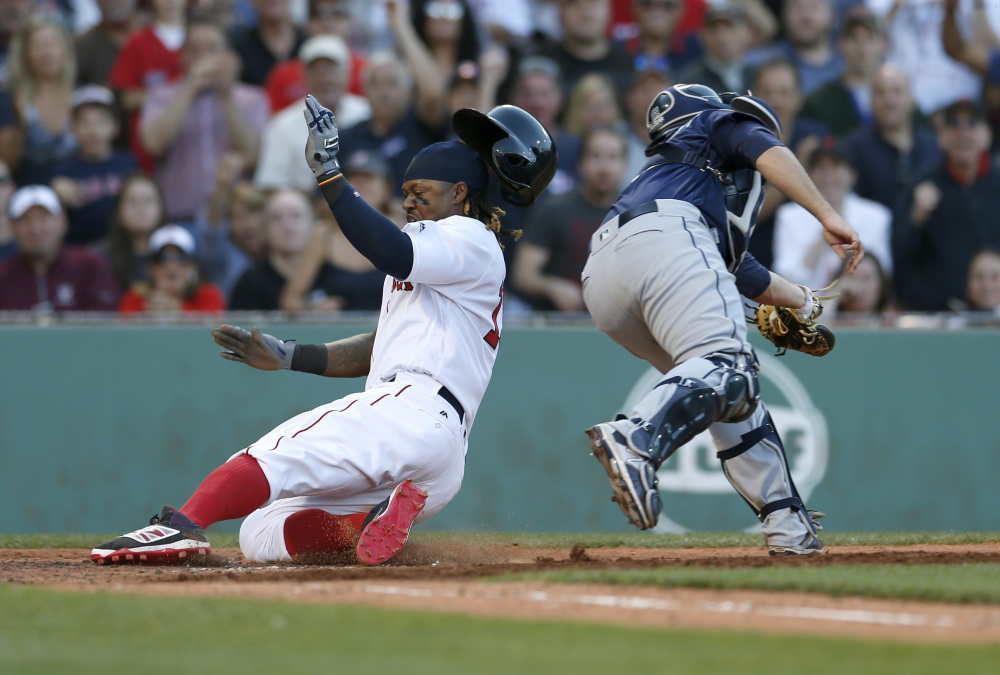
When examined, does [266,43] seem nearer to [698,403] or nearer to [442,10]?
[442,10]

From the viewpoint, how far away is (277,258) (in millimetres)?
8094

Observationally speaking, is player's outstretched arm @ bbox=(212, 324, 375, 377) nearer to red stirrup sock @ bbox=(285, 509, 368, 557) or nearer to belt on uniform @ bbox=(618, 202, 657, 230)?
red stirrup sock @ bbox=(285, 509, 368, 557)

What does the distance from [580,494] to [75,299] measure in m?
3.53

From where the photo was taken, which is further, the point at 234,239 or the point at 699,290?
the point at 234,239

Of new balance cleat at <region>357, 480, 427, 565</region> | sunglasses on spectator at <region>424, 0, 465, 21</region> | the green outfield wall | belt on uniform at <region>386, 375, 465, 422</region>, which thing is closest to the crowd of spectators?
sunglasses on spectator at <region>424, 0, 465, 21</region>

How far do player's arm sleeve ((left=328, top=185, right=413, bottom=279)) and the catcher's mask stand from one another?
121 cm

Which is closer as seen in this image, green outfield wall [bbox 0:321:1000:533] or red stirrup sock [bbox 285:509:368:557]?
red stirrup sock [bbox 285:509:368:557]

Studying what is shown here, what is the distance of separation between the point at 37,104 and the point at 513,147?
18.3 ft

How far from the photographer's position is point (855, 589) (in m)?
3.47

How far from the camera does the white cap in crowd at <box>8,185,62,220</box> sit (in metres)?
7.88

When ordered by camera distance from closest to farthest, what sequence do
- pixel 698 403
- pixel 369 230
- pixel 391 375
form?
pixel 698 403
pixel 369 230
pixel 391 375

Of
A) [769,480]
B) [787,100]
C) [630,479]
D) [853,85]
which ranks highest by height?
[853,85]

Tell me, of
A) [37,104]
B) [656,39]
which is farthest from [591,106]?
[37,104]

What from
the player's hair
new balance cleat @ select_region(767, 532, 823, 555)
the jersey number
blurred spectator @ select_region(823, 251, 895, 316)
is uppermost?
the player's hair
